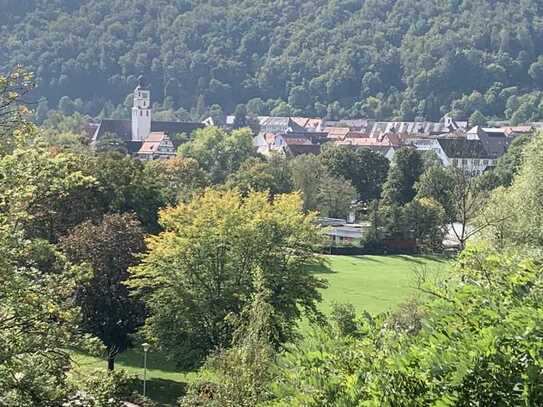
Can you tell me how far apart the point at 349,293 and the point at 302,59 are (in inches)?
5735

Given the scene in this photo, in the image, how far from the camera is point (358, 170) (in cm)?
6925

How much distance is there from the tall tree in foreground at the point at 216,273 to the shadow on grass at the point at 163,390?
5.10ft

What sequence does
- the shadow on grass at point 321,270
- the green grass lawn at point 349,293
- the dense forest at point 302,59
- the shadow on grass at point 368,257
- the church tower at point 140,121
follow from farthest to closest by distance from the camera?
the dense forest at point 302,59 < the church tower at point 140,121 < the shadow on grass at point 368,257 < the shadow on grass at point 321,270 < the green grass lawn at point 349,293

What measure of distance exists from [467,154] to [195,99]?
94.6 meters

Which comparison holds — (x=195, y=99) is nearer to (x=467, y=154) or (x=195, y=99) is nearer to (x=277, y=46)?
(x=277, y=46)

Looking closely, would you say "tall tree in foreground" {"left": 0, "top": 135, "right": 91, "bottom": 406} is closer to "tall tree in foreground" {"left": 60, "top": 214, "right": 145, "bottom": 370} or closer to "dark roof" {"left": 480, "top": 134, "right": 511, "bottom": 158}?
"tall tree in foreground" {"left": 60, "top": 214, "right": 145, "bottom": 370}

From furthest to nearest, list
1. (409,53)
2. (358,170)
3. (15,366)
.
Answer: (409,53) → (358,170) → (15,366)

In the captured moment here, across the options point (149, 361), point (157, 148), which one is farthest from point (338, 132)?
point (149, 361)

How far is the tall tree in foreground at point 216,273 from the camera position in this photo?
22.2m

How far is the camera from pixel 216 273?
2305cm

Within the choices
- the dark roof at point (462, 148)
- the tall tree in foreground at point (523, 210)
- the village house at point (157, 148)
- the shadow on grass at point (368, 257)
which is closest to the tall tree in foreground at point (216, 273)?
the tall tree in foreground at point (523, 210)

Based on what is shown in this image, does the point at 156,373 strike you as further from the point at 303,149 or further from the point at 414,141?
the point at 414,141

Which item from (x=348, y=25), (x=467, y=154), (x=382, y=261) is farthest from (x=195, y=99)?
(x=382, y=261)

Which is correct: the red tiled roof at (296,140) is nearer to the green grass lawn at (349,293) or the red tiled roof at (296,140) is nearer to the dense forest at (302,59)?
the green grass lawn at (349,293)
